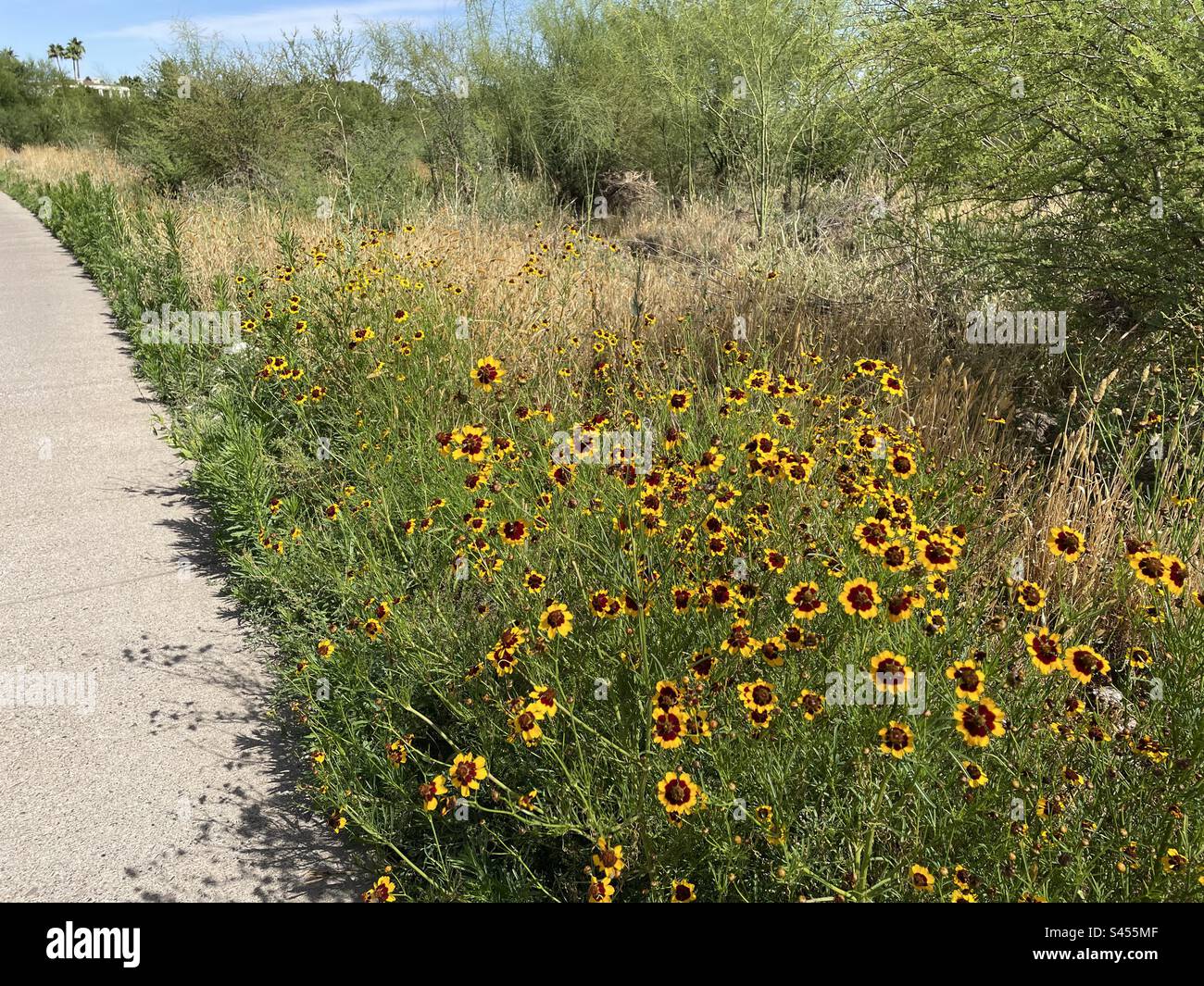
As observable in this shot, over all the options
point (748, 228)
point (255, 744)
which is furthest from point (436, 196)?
point (255, 744)

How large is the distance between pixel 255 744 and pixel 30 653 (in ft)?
3.60

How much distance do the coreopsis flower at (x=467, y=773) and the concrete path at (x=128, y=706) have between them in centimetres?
57

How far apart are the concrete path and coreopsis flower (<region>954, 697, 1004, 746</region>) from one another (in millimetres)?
1624

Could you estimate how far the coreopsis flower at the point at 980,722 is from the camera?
1580mm

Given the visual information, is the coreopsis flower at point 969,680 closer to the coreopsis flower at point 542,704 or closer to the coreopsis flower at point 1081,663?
the coreopsis flower at point 1081,663

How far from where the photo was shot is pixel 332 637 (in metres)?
2.89

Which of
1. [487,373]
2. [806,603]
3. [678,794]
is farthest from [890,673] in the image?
[487,373]

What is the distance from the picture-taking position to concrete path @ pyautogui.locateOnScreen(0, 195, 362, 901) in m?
2.19

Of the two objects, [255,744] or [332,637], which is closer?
Result: [255,744]

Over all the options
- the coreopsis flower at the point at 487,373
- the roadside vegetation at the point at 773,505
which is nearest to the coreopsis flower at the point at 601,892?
the roadside vegetation at the point at 773,505

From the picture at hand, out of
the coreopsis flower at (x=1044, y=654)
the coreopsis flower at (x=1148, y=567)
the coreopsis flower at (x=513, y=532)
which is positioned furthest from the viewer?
the coreopsis flower at (x=513, y=532)

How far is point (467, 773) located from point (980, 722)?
114cm

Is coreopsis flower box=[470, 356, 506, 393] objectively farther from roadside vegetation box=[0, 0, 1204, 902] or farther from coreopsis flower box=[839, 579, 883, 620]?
coreopsis flower box=[839, 579, 883, 620]
